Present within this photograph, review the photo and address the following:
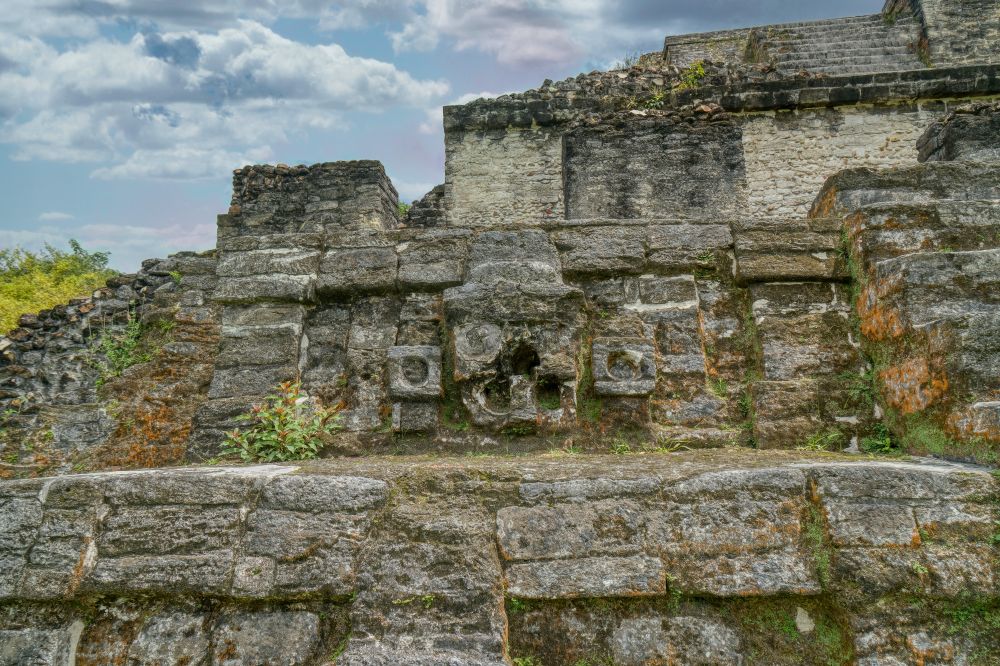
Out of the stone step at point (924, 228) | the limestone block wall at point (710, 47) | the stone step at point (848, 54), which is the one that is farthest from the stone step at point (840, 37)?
the stone step at point (924, 228)

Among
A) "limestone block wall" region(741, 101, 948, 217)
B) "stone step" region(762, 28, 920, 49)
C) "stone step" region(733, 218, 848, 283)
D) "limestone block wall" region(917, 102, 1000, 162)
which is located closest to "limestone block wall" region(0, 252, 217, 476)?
"stone step" region(733, 218, 848, 283)

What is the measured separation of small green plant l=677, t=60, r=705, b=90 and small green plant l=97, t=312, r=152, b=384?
7384mm

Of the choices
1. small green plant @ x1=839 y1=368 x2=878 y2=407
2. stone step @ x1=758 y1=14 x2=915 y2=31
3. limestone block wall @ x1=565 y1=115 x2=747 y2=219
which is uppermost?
stone step @ x1=758 y1=14 x2=915 y2=31

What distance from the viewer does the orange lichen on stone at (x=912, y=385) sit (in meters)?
2.39

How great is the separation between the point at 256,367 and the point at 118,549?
1.08 m

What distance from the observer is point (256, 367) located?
307 cm

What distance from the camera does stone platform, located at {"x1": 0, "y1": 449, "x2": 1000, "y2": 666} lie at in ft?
6.32

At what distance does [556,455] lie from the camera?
8.65ft

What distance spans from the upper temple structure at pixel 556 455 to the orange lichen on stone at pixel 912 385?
0.04ft

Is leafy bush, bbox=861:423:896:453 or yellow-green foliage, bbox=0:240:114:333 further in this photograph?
yellow-green foliage, bbox=0:240:114:333

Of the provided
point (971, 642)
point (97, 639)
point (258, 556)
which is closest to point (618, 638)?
point (971, 642)

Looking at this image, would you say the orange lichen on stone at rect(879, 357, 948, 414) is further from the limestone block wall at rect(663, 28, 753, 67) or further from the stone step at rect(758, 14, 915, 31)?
the limestone block wall at rect(663, 28, 753, 67)

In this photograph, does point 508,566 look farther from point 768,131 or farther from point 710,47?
point 710,47

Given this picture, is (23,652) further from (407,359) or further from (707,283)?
(707,283)
